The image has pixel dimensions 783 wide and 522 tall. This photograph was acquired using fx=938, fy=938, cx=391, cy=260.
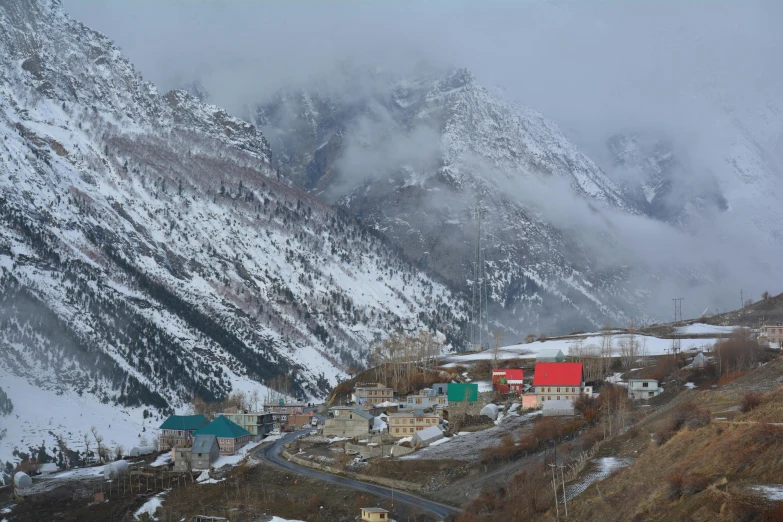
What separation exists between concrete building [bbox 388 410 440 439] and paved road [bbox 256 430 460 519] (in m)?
12.3

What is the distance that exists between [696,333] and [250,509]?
366 feet

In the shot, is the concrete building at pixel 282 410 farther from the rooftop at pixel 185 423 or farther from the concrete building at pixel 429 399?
the concrete building at pixel 429 399

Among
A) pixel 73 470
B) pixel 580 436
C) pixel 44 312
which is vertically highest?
pixel 44 312

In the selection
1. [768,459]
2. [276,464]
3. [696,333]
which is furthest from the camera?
[696,333]

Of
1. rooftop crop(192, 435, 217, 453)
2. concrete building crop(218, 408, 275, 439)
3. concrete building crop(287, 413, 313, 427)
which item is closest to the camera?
rooftop crop(192, 435, 217, 453)

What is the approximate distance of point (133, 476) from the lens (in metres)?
101

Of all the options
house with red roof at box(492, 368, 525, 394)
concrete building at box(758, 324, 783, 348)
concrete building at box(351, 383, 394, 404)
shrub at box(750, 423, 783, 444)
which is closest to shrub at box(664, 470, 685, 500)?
shrub at box(750, 423, 783, 444)

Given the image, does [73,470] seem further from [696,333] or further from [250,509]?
[696,333]

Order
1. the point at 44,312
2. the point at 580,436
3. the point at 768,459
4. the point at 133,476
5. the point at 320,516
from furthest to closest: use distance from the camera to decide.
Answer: the point at 44,312 < the point at 133,476 < the point at 580,436 < the point at 320,516 < the point at 768,459

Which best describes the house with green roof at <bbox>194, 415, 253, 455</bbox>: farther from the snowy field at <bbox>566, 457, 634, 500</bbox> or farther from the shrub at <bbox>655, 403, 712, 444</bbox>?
the shrub at <bbox>655, 403, 712, 444</bbox>

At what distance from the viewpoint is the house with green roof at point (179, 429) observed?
119 meters

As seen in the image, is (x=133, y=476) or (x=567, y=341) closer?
(x=133, y=476)

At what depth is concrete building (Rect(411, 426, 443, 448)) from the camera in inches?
3627

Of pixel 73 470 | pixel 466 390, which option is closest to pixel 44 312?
pixel 73 470
